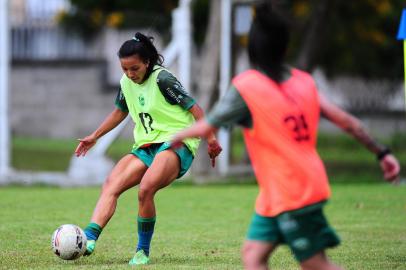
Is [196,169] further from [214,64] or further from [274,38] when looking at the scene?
[274,38]

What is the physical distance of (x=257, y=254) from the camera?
19.4ft

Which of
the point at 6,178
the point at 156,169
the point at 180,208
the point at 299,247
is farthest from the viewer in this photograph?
the point at 6,178

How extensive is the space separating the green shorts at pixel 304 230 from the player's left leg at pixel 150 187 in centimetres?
268

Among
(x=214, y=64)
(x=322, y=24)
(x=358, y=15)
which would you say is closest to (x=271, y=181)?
(x=214, y=64)

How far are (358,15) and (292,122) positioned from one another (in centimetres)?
2130

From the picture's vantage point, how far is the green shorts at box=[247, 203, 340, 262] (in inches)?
229

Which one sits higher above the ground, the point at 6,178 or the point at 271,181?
the point at 271,181

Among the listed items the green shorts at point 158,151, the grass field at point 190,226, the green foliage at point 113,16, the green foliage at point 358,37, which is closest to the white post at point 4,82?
the grass field at point 190,226

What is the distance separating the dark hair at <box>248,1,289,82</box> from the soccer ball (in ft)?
9.51

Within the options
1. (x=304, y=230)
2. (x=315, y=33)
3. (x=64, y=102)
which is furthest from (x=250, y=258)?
(x=64, y=102)

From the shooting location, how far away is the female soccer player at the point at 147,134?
335 inches

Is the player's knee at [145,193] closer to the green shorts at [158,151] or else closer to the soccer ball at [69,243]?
the green shorts at [158,151]

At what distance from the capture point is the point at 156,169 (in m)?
8.50

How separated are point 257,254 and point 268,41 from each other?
1.22 metres
